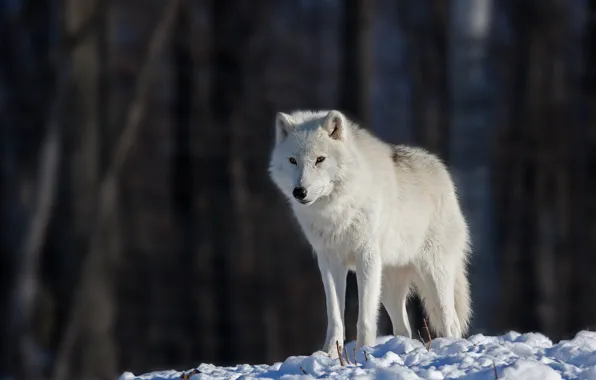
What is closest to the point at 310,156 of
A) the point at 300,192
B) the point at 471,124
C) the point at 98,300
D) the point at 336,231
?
the point at 300,192

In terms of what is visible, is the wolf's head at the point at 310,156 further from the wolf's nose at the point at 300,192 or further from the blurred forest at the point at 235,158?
the blurred forest at the point at 235,158

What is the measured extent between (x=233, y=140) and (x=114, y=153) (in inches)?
490

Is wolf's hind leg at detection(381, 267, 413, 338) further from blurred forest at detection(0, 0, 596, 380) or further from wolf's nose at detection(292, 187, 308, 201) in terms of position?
blurred forest at detection(0, 0, 596, 380)

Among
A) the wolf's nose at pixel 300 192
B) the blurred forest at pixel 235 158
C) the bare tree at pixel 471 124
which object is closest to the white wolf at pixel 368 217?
the wolf's nose at pixel 300 192

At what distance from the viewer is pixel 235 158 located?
2067 centimetres

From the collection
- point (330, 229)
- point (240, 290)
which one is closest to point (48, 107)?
point (330, 229)

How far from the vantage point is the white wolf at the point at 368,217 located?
22.6 ft

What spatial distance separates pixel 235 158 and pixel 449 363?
15315 millimetres

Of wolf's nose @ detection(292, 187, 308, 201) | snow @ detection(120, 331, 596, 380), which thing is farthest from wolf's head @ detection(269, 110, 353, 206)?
snow @ detection(120, 331, 596, 380)

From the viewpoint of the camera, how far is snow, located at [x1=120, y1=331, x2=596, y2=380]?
5.25 metres

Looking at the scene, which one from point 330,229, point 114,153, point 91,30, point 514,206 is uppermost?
point 91,30

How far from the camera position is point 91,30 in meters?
8.92

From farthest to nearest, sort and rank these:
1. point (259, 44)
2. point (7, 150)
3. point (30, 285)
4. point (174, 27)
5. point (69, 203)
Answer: point (259, 44) → point (174, 27) → point (7, 150) → point (69, 203) → point (30, 285)

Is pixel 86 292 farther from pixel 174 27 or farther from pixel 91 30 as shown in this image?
pixel 174 27
